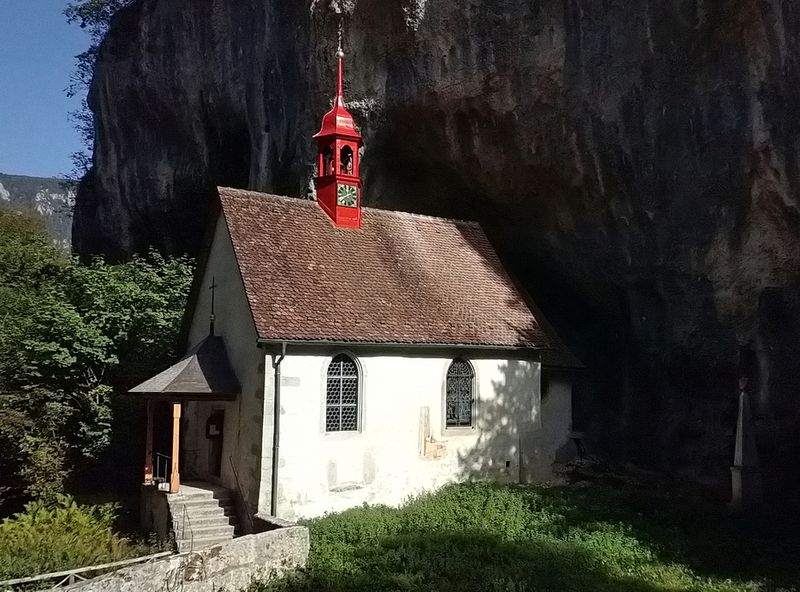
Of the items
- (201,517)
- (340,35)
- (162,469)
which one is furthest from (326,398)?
(340,35)

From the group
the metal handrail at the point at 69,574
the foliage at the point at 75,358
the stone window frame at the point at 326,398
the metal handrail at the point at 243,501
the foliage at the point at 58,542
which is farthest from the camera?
the foliage at the point at 75,358

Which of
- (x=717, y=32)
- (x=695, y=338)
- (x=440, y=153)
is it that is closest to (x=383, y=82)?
(x=440, y=153)

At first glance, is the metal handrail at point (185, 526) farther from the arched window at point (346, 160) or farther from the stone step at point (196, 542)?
the arched window at point (346, 160)

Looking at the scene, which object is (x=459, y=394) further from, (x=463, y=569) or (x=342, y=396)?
(x=463, y=569)

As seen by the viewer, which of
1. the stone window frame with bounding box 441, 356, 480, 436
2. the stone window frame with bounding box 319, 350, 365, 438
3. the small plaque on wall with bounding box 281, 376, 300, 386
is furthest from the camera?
the stone window frame with bounding box 441, 356, 480, 436

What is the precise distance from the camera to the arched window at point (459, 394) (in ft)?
56.0

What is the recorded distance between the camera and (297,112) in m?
22.3

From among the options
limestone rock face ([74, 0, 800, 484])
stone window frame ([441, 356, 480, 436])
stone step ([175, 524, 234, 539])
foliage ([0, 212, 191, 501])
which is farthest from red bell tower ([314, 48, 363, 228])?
stone step ([175, 524, 234, 539])

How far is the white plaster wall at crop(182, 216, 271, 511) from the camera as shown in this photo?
1457cm

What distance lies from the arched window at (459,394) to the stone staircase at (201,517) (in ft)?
17.7

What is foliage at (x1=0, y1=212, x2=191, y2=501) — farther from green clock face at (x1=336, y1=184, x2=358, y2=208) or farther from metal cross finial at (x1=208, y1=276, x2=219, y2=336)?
green clock face at (x1=336, y1=184, x2=358, y2=208)

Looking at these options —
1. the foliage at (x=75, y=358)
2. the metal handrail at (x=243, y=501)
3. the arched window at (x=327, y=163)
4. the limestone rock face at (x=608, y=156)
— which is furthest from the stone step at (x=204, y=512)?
the limestone rock face at (x=608, y=156)

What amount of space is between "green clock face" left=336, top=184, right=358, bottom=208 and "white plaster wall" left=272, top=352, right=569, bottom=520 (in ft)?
15.7

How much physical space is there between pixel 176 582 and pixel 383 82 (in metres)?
15.3
